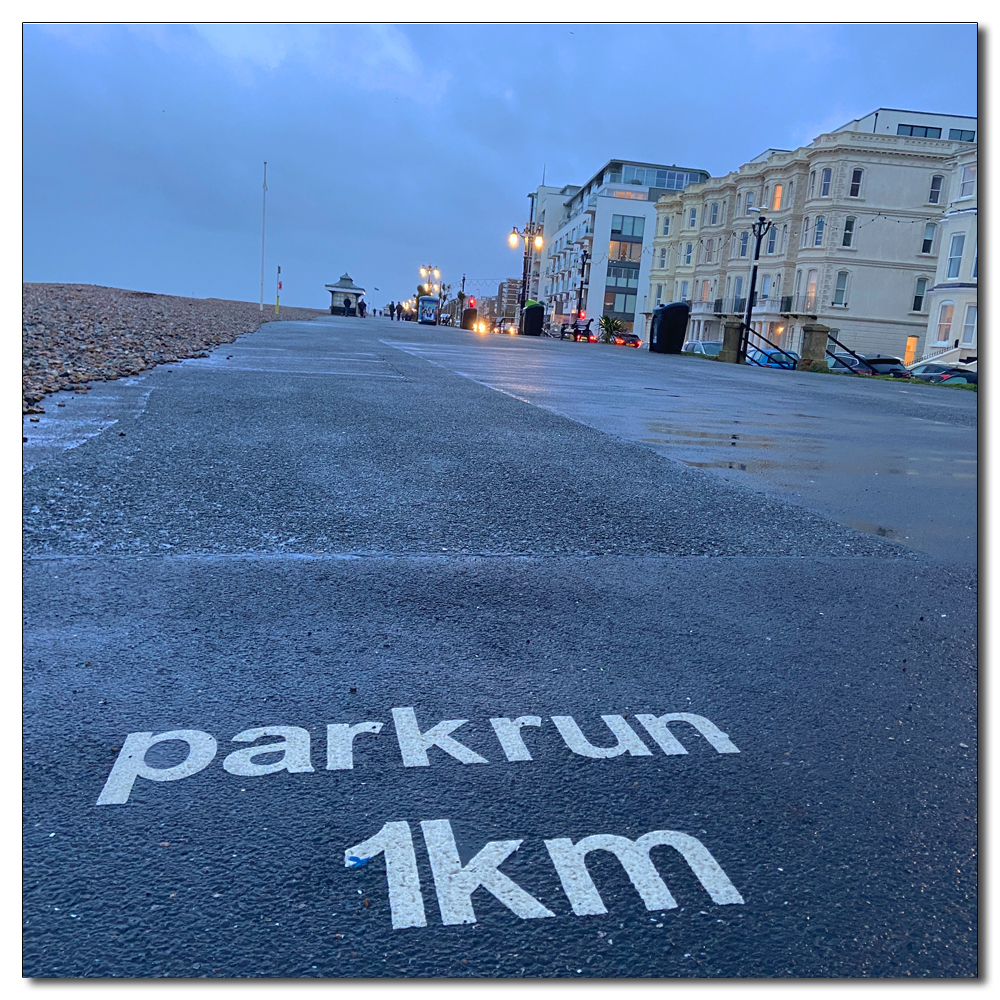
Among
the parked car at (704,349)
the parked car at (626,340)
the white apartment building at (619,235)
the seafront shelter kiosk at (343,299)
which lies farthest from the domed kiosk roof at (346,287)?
the parked car at (704,349)

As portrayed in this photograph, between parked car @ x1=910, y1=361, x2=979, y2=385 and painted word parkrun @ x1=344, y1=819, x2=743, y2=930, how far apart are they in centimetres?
3045

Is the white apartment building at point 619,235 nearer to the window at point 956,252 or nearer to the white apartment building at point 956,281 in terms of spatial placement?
the white apartment building at point 956,281

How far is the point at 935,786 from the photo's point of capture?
2410 mm

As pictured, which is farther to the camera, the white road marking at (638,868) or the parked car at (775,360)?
the parked car at (775,360)

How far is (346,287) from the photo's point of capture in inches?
3802

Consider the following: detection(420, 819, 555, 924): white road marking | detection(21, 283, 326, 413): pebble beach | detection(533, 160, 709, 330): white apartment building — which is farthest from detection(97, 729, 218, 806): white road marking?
detection(533, 160, 709, 330): white apartment building

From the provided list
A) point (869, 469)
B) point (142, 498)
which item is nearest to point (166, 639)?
point (142, 498)

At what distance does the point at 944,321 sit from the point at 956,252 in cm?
339

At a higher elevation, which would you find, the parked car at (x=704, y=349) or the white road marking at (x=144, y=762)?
the parked car at (x=704, y=349)

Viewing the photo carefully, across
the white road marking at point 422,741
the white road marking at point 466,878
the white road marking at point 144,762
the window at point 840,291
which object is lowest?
the white road marking at point 144,762

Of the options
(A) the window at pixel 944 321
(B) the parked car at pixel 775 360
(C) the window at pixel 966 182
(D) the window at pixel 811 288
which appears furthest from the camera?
(D) the window at pixel 811 288

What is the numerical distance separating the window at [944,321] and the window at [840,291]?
9402 mm

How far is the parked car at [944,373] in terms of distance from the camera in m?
30.2

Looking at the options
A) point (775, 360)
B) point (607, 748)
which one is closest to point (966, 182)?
point (775, 360)
